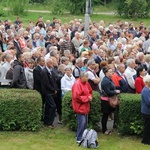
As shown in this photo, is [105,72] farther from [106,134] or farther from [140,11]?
[140,11]

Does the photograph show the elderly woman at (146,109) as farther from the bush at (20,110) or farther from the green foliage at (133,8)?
the green foliage at (133,8)

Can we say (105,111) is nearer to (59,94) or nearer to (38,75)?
(59,94)

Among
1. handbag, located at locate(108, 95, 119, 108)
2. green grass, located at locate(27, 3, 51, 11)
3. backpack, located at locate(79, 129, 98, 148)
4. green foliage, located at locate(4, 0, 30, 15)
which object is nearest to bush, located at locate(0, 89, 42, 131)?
backpack, located at locate(79, 129, 98, 148)

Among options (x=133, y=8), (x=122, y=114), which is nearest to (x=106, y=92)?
(x=122, y=114)

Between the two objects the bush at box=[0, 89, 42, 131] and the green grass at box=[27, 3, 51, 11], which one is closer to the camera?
the bush at box=[0, 89, 42, 131]

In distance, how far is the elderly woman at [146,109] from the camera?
32.2ft

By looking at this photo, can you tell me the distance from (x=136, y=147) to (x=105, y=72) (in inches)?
76.8

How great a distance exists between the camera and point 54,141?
1023cm

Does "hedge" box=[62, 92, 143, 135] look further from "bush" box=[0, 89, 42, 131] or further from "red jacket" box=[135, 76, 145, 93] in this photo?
"bush" box=[0, 89, 42, 131]

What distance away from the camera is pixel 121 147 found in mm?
10039

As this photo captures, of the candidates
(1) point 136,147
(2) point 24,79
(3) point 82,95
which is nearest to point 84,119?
(3) point 82,95

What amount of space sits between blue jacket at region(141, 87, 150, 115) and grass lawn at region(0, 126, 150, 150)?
854 millimetres

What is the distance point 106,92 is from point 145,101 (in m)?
1.09

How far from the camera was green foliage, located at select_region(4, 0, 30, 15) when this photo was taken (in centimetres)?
3784
